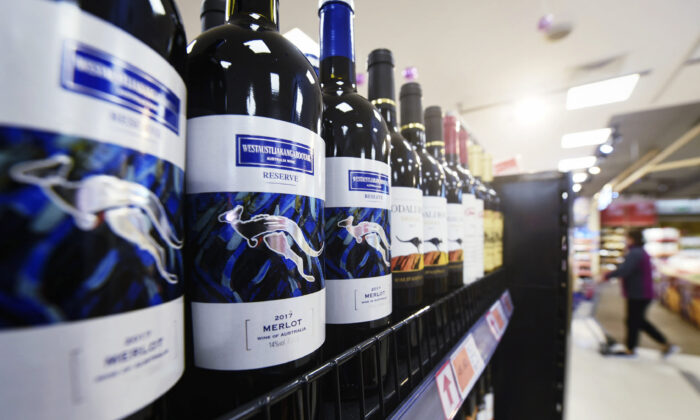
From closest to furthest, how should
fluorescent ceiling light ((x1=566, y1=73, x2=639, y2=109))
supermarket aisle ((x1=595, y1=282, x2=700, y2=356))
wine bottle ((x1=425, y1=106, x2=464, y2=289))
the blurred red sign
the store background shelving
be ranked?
wine bottle ((x1=425, y1=106, x2=464, y2=289)) → fluorescent ceiling light ((x1=566, y1=73, x2=639, y2=109)) → supermarket aisle ((x1=595, y1=282, x2=700, y2=356)) → the blurred red sign → the store background shelving

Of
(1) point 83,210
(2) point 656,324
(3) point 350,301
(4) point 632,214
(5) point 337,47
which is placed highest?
(4) point 632,214

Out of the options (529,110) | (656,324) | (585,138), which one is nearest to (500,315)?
(529,110)

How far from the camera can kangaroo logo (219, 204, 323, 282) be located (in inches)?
10.7

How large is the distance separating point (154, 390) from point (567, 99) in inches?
166

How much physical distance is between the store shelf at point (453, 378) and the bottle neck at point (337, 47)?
16.3 inches

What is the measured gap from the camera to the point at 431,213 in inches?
25.5

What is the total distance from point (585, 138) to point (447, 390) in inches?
222

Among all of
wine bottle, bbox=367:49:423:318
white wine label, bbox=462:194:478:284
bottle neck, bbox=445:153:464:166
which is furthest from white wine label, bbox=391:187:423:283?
bottle neck, bbox=445:153:464:166

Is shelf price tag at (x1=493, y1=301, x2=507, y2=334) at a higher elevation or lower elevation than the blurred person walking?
higher

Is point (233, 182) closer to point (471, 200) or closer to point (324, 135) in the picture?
point (324, 135)

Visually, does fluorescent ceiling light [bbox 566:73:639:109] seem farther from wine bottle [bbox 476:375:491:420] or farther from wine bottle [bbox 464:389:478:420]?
wine bottle [bbox 464:389:478:420]

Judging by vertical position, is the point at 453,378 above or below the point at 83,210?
below

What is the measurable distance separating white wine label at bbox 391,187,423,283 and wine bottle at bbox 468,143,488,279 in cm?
39

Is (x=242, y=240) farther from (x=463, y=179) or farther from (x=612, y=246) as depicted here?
(x=612, y=246)
